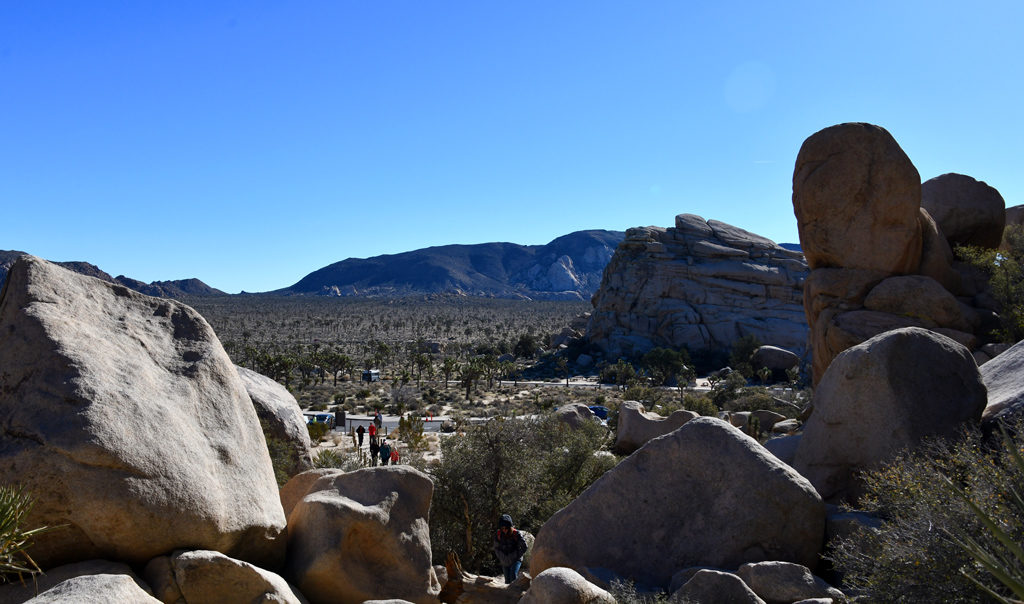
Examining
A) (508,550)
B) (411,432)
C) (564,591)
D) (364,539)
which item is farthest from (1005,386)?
(411,432)

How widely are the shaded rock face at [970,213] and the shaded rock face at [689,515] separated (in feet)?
63.7

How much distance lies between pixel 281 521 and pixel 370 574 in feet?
3.90

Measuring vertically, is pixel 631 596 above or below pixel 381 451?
above

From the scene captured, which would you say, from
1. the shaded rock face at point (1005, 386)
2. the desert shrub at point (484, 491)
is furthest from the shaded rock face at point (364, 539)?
the shaded rock face at point (1005, 386)

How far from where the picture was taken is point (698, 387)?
5456 centimetres

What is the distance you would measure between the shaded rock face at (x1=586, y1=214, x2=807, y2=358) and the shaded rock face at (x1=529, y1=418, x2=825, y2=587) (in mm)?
58048

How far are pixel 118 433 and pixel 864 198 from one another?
73.1 ft

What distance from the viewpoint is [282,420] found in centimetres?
1458

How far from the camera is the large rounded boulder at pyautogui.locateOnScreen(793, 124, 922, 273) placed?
874 inches

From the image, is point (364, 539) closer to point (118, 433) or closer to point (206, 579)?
point (206, 579)

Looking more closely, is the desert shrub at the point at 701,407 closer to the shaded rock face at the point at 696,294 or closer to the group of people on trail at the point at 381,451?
the group of people on trail at the point at 381,451

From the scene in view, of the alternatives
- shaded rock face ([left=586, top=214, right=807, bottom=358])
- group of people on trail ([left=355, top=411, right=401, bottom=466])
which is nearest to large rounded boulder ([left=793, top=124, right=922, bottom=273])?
group of people on trail ([left=355, top=411, right=401, bottom=466])

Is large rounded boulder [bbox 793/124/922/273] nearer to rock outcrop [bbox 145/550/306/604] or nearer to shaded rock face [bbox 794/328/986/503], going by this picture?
shaded rock face [bbox 794/328/986/503]

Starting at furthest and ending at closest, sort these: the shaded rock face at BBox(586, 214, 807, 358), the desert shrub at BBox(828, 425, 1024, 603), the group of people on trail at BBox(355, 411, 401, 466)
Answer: the shaded rock face at BBox(586, 214, 807, 358)
the group of people on trail at BBox(355, 411, 401, 466)
the desert shrub at BBox(828, 425, 1024, 603)
